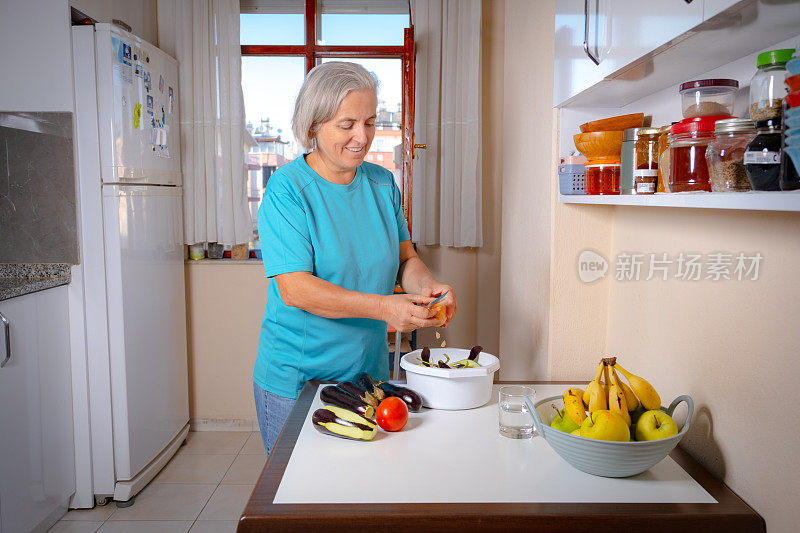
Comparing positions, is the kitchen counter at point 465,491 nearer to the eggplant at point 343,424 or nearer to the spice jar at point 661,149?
the eggplant at point 343,424

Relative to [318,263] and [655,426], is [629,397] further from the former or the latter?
[318,263]

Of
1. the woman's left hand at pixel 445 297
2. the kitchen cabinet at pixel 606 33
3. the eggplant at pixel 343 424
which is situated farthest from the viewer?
the woman's left hand at pixel 445 297

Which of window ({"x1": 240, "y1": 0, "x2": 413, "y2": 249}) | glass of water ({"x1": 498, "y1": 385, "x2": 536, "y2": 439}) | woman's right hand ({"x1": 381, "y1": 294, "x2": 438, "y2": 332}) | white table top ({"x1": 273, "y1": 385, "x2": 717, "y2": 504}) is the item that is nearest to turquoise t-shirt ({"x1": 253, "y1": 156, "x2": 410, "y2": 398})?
woman's right hand ({"x1": 381, "y1": 294, "x2": 438, "y2": 332})

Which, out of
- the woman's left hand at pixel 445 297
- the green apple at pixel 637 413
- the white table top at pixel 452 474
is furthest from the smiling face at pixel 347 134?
the green apple at pixel 637 413

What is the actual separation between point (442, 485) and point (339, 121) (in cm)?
101

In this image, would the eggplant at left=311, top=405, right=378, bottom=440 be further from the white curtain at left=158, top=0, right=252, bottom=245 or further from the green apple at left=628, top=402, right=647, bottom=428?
the white curtain at left=158, top=0, right=252, bottom=245

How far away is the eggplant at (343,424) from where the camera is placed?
4.51ft

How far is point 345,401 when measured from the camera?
151cm

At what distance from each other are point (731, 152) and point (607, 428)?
532 millimetres

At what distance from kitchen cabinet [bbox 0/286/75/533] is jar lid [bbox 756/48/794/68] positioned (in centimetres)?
240

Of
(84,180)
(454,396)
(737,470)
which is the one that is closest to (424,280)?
(454,396)

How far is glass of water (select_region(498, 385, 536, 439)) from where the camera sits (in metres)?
1.41

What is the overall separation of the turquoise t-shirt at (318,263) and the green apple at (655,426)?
32.4 inches

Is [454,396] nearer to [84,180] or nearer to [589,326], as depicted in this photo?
[589,326]
